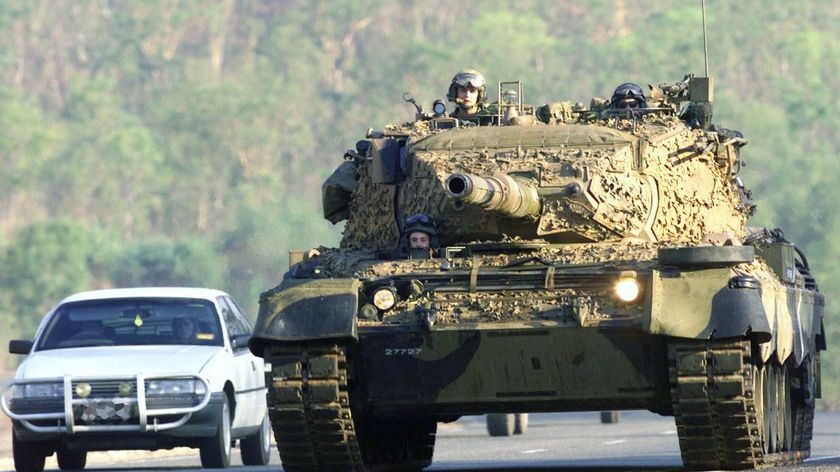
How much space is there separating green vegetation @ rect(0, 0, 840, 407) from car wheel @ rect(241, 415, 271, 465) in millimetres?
47637

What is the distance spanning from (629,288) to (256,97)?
83796 millimetres

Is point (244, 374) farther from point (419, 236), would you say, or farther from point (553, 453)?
point (553, 453)

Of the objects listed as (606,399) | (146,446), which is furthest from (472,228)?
(146,446)

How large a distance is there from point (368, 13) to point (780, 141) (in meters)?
32.0

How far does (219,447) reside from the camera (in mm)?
18719

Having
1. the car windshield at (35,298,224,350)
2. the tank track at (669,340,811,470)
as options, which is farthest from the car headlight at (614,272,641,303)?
the car windshield at (35,298,224,350)

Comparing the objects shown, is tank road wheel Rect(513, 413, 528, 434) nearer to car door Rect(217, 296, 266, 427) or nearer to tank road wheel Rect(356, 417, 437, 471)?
car door Rect(217, 296, 266, 427)

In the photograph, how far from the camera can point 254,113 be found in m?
95.2

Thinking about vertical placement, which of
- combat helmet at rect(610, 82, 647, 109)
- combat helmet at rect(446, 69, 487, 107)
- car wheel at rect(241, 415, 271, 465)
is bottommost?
car wheel at rect(241, 415, 271, 465)

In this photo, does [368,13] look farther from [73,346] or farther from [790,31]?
[73,346]

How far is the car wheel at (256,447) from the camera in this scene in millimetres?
20812

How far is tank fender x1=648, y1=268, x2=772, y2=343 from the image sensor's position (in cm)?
1455

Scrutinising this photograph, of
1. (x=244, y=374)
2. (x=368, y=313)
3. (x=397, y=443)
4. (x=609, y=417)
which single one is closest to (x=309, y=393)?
(x=368, y=313)

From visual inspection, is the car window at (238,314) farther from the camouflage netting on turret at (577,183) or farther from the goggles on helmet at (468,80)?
the goggles on helmet at (468,80)
